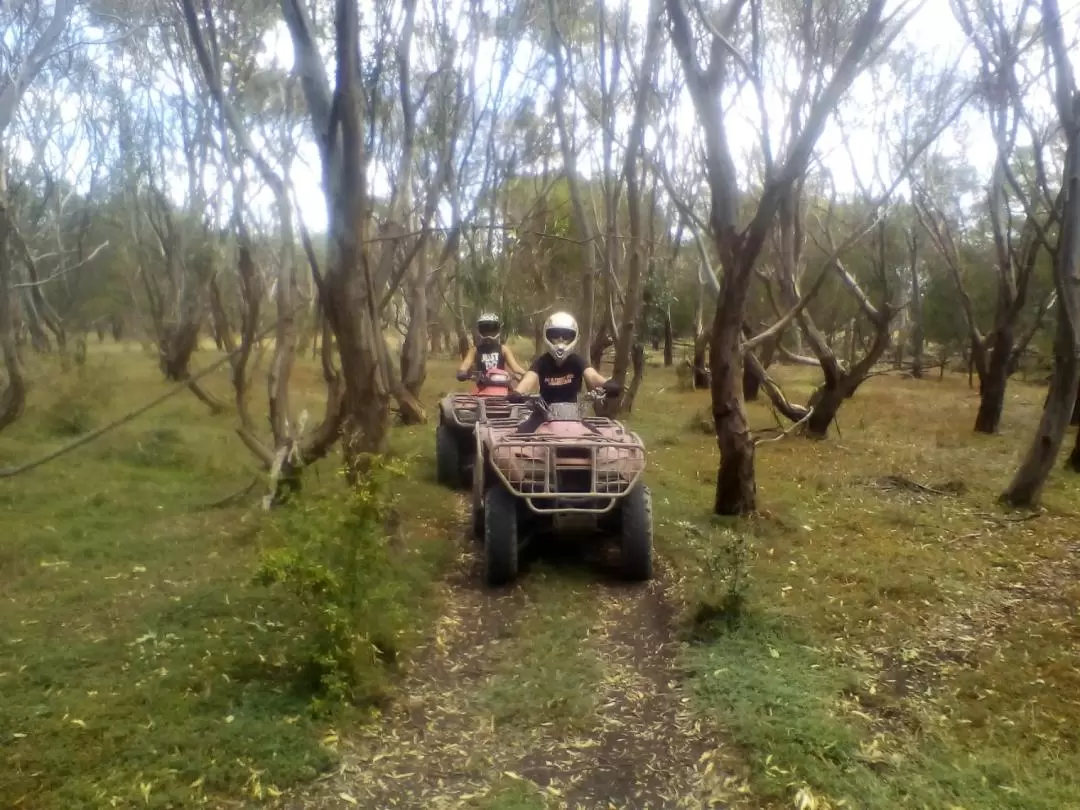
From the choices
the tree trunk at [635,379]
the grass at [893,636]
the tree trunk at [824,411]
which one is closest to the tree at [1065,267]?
the grass at [893,636]

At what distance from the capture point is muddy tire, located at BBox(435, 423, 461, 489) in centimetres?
878

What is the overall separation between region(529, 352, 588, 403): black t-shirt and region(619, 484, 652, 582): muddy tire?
4.06 feet

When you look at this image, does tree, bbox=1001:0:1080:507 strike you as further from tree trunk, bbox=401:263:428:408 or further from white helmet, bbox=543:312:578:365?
tree trunk, bbox=401:263:428:408

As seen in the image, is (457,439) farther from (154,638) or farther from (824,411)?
(824,411)

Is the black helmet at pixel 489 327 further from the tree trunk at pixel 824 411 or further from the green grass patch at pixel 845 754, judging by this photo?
the green grass patch at pixel 845 754

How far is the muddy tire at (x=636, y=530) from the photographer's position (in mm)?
5680

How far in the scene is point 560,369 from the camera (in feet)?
22.1

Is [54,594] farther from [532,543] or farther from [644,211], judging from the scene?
[644,211]

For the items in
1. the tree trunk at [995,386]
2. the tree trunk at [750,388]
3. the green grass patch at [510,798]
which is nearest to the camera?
the green grass patch at [510,798]

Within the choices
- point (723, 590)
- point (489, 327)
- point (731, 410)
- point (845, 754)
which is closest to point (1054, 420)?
point (731, 410)

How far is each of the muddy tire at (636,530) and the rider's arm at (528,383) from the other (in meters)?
1.19

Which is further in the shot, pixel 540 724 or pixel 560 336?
pixel 560 336

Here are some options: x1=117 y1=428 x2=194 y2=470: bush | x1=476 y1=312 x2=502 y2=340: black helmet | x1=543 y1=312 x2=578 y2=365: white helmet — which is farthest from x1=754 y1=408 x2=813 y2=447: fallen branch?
x1=117 y1=428 x2=194 y2=470: bush

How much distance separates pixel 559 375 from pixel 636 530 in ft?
5.10
